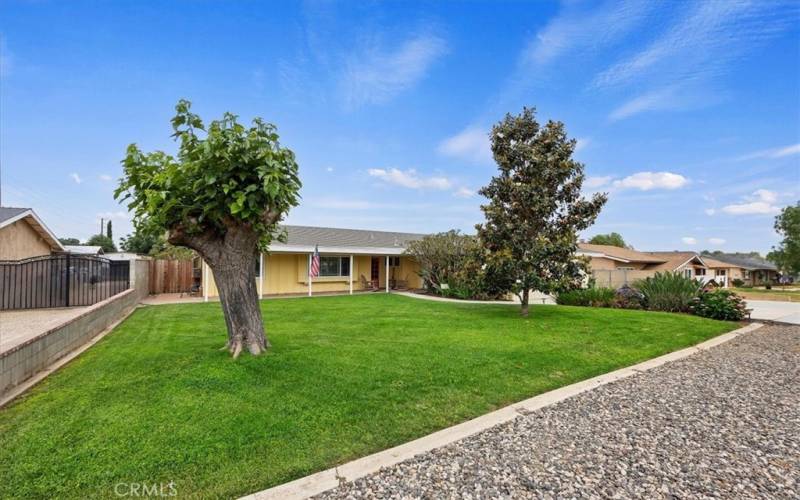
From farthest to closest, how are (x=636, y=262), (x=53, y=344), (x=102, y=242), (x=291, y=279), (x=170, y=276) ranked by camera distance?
(x=102, y=242)
(x=636, y=262)
(x=291, y=279)
(x=170, y=276)
(x=53, y=344)

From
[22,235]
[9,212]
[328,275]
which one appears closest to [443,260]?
[328,275]

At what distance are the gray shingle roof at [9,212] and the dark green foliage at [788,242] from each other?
191ft

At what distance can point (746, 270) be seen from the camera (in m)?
47.3

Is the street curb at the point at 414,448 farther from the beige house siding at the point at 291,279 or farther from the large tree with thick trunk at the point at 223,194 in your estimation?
the beige house siding at the point at 291,279

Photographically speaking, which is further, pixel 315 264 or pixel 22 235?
pixel 315 264

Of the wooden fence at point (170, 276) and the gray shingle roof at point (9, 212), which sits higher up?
the gray shingle roof at point (9, 212)

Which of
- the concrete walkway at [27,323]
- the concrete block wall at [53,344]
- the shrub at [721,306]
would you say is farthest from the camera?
the shrub at [721,306]

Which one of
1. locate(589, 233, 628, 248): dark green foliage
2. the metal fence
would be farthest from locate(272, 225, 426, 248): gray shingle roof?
locate(589, 233, 628, 248): dark green foliage

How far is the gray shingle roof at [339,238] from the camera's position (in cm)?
1866

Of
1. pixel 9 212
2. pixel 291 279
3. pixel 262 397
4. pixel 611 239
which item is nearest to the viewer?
pixel 262 397

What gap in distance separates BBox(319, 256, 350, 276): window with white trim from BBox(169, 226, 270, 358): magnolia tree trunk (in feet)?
44.1

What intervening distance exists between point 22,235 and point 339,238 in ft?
40.7

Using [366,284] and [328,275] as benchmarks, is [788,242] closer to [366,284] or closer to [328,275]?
[366,284]

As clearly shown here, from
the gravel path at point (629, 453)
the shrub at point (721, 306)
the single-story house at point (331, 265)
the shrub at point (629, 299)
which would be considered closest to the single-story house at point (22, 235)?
the single-story house at point (331, 265)
